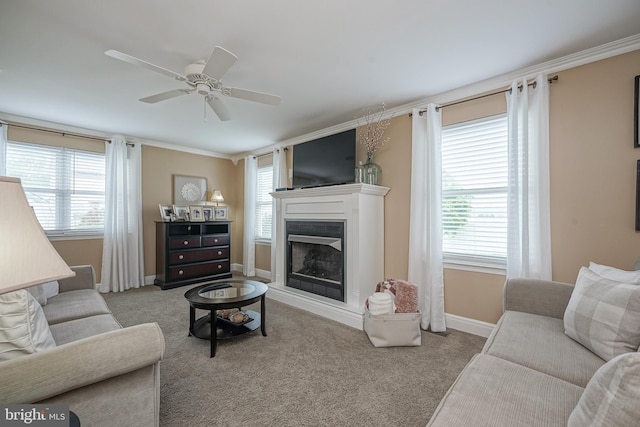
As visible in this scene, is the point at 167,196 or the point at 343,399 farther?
the point at 167,196

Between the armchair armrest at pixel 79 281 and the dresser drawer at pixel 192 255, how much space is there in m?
1.74

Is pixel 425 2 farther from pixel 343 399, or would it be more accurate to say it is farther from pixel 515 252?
pixel 343 399

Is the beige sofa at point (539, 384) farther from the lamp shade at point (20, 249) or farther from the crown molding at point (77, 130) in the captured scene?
the crown molding at point (77, 130)

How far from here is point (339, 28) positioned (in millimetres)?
1927

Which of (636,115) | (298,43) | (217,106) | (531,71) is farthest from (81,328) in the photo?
(636,115)

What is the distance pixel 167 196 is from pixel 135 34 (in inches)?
138

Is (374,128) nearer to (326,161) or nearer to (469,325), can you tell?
(326,161)

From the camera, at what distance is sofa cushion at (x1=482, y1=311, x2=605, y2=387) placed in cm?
127

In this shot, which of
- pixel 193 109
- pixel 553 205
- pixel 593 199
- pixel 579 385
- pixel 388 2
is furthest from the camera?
pixel 193 109

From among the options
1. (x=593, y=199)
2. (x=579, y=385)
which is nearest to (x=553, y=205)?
(x=593, y=199)

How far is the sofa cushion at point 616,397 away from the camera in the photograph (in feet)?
2.13

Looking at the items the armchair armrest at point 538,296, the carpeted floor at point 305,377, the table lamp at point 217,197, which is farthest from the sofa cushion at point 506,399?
the table lamp at point 217,197

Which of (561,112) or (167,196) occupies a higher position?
(561,112)

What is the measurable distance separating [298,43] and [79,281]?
115 inches
